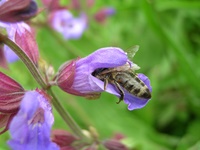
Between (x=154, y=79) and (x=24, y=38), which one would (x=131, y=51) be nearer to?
(x=24, y=38)

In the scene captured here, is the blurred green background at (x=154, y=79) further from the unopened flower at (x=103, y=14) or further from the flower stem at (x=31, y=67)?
the flower stem at (x=31, y=67)

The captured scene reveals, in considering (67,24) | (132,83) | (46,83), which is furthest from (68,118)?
(67,24)

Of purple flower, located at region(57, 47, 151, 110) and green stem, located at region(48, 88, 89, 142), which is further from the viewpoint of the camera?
green stem, located at region(48, 88, 89, 142)

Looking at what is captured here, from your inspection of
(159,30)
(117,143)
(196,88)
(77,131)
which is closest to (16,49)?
(77,131)

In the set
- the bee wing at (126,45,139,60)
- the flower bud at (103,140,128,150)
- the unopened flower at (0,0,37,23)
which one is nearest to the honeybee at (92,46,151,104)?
the bee wing at (126,45,139,60)

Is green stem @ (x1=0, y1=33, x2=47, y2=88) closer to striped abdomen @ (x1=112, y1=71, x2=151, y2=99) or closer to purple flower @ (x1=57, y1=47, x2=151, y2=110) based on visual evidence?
purple flower @ (x1=57, y1=47, x2=151, y2=110)

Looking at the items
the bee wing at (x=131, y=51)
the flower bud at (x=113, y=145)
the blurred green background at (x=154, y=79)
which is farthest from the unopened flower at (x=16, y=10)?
the blurred green background at (x=154, y=79)
